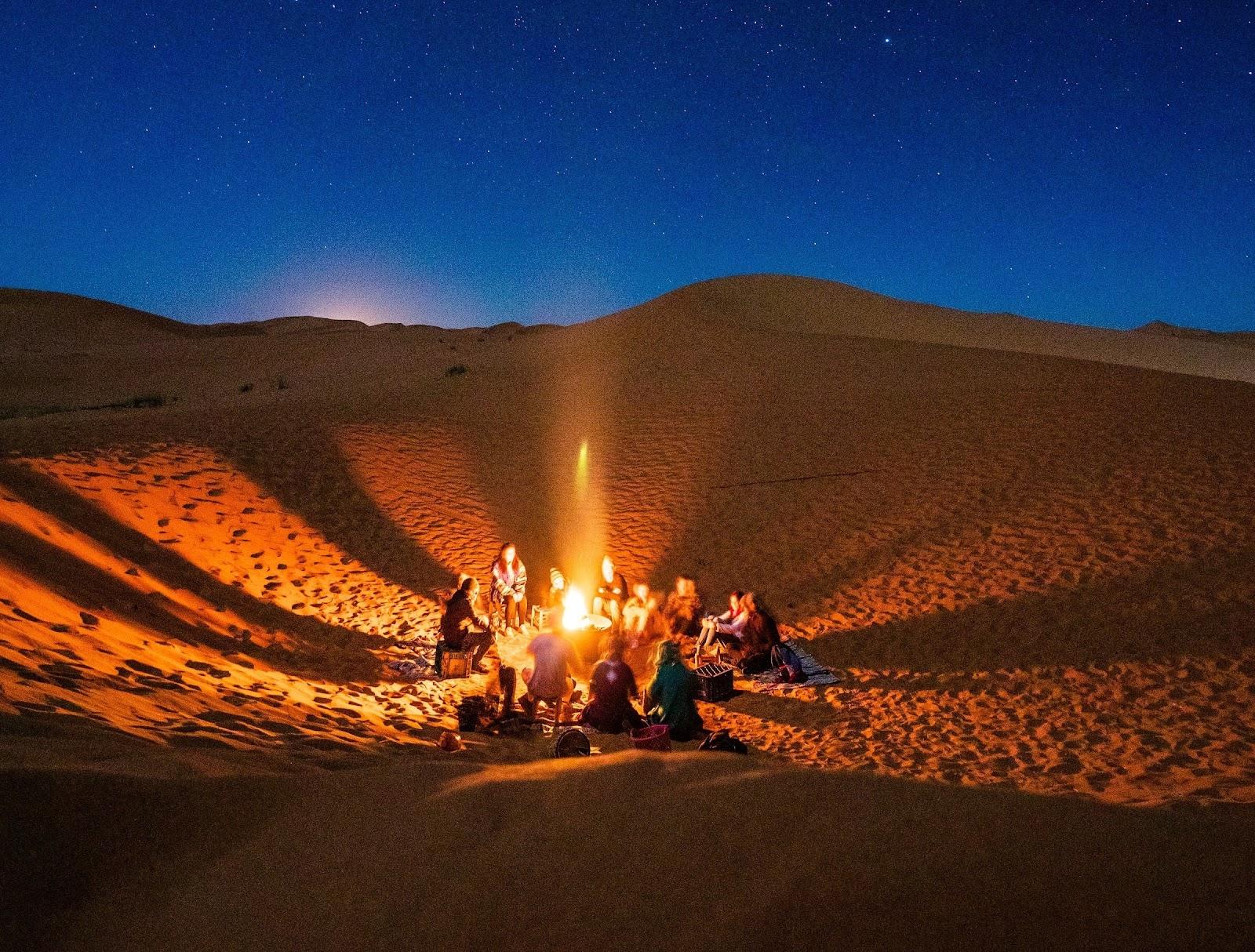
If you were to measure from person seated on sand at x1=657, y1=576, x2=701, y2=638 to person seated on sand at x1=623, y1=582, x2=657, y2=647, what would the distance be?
8.6 inches

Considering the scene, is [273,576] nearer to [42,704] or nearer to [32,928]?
[42,704]

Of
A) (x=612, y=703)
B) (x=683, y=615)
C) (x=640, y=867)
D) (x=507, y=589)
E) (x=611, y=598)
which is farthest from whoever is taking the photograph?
(x=507, y=589)

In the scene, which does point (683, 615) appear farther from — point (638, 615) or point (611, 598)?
point (611, 598)

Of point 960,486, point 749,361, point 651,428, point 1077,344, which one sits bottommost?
point 960,486

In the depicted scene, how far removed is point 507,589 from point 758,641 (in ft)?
11.3

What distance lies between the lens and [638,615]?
9.44 metres

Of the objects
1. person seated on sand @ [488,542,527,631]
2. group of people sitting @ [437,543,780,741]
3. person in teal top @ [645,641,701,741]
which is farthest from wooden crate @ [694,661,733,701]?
person seated on sand @ [488,542,527,631]

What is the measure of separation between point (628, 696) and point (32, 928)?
4780 millimetres

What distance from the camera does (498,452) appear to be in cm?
1730

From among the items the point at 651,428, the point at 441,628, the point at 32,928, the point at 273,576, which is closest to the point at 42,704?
the point at 32,928

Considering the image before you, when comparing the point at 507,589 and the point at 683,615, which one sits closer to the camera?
the point at 683,615

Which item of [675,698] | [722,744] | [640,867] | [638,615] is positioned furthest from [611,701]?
[640,867]

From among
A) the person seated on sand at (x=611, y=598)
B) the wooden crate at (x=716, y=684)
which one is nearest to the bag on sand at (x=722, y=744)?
the wooden crate at (x=716, y=684)

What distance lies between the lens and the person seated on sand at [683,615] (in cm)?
955
